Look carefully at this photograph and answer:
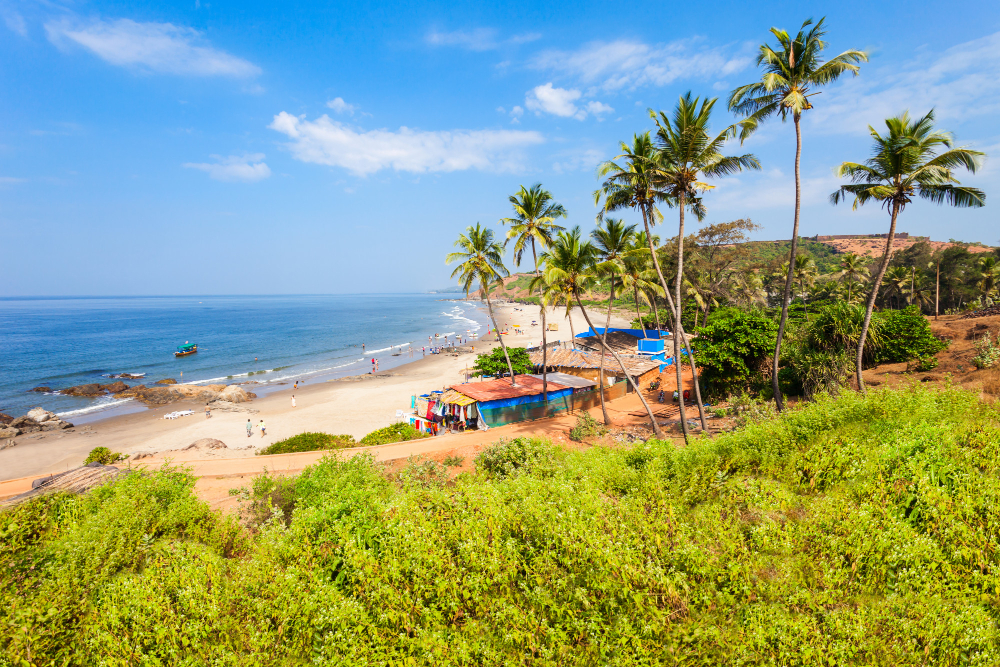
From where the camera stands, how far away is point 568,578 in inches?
163

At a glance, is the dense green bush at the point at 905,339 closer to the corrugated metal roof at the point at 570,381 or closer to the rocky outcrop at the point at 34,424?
the corrugated metal roof at the point at 570,381

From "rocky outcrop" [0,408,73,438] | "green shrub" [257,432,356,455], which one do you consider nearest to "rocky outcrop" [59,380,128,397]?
"rocky outcrop" [0,408,73,438]

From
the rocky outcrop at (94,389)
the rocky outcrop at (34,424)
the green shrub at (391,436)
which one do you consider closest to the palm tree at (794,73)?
the green shrub at (391,436)

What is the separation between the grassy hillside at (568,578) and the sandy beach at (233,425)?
50.6ft

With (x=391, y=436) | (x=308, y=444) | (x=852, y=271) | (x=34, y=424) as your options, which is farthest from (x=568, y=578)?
(x=852, y=271)

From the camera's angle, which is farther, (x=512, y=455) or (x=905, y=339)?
(x=905, y=339)

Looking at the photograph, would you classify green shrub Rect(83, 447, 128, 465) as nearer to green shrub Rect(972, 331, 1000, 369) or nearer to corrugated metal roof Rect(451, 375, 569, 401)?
corrugated metal roof Rect(451, 375, 569, 401)

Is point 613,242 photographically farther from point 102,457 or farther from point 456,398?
point 102,457

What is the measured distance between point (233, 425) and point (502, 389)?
62.2 ft

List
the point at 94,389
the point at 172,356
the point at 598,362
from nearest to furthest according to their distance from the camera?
the point at 598,362 → the point at 94,389 → the point at 172,356

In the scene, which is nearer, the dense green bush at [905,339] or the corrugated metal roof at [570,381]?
the dense green bush at [905,339]

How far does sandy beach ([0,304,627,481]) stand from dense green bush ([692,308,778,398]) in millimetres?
18523

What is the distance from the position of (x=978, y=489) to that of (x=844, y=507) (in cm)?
182

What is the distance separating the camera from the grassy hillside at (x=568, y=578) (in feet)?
11.3
